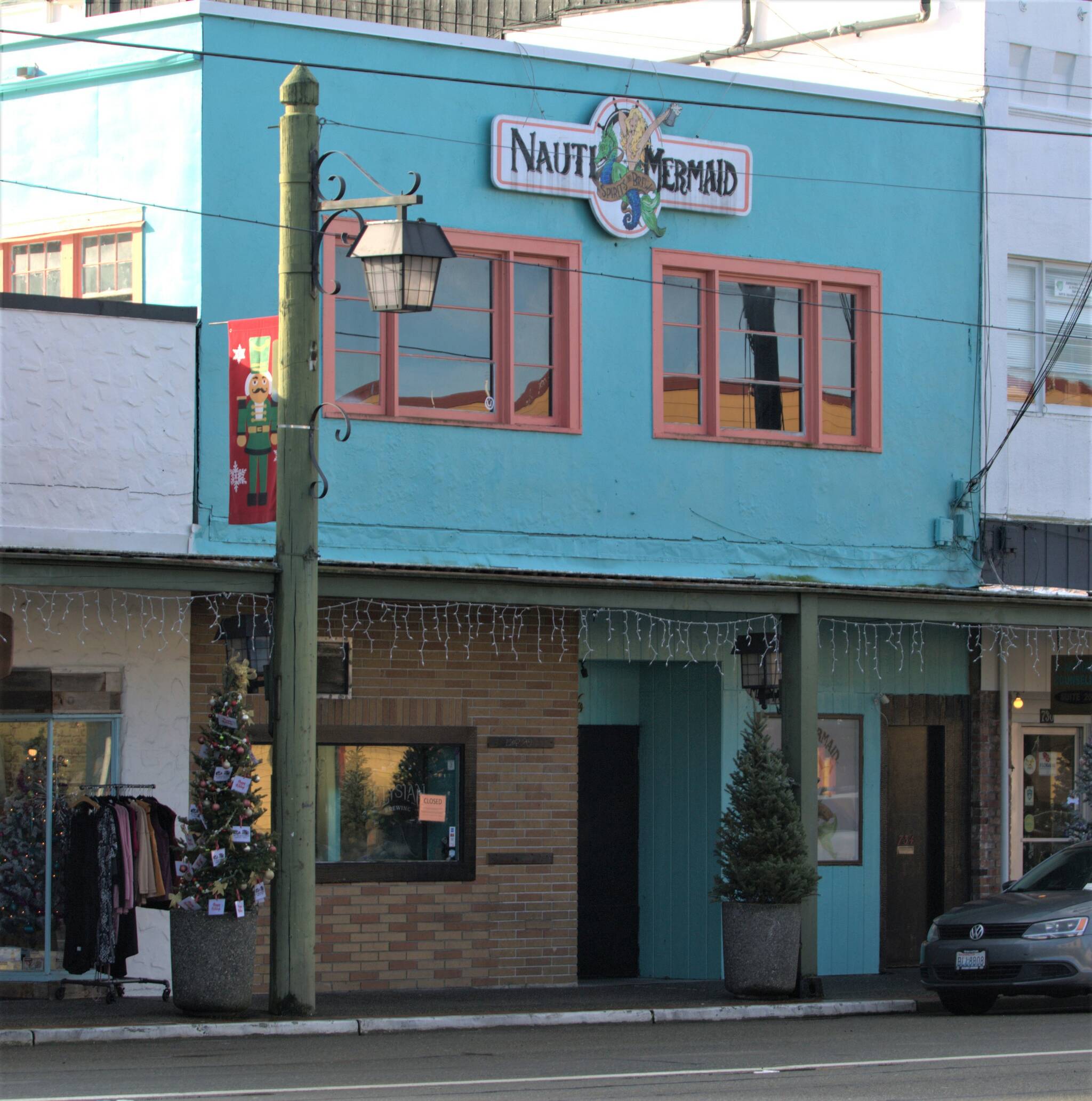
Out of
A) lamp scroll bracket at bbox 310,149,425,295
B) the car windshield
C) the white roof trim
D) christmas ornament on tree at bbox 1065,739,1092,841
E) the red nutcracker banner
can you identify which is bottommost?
the car windshield

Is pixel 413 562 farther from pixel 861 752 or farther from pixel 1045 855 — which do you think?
pixel 1045 855

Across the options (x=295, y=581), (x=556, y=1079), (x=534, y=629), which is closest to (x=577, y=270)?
(x=534, y=629)

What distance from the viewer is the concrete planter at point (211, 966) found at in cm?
1267

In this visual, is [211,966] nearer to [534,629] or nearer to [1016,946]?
[534,629]

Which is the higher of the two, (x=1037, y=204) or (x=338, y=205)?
(x=1037, y=204)

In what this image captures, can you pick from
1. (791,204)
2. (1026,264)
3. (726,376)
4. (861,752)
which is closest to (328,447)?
(726,376)

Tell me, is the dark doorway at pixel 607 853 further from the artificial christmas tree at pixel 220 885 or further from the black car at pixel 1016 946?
the artificial christmas tree at pixel 220 885

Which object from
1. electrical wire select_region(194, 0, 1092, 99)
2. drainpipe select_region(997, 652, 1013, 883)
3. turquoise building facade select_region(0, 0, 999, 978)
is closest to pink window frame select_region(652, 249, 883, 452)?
turquoise building facade select_region(0, 0, 999, 978)

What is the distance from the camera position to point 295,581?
12789mm

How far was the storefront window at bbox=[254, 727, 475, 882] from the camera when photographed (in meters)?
15.6

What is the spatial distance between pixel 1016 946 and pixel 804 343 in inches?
238

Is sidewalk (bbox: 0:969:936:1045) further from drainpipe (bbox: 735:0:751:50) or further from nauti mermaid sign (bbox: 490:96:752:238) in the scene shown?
drainpipe (bbox: 735:0:751:50)

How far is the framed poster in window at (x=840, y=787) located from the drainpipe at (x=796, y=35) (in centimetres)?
710

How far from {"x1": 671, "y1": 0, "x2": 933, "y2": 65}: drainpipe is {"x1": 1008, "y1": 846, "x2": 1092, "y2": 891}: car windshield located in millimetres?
8695
